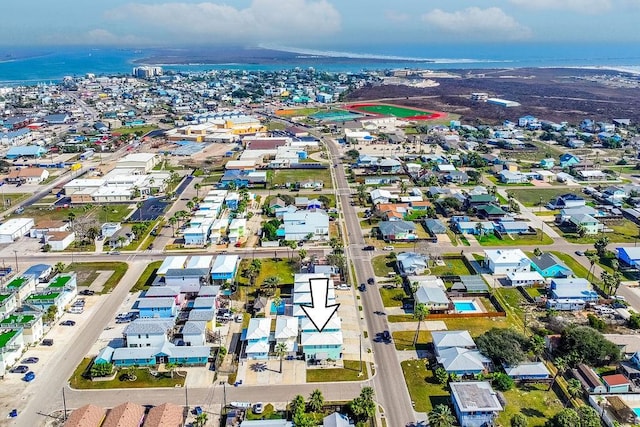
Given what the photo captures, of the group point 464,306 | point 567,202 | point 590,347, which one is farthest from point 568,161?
point 590,347

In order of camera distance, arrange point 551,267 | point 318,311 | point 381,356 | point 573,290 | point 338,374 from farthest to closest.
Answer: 1. point 551,267
2. point 573,290
3. point 381,356
4. point 318,311
5. point 338,374

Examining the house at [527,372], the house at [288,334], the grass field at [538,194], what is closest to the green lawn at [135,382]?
the house at [288,334]

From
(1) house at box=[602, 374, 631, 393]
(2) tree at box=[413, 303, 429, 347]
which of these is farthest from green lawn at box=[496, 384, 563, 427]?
(2) tree at box=[413, 303, 429, 347]

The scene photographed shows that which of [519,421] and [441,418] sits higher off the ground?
[441,418]

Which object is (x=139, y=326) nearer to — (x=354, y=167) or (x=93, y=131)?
(x=354, y=167)

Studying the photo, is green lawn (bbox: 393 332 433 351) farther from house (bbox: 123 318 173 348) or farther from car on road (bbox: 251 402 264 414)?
house (bbox: 123 318 173 348)

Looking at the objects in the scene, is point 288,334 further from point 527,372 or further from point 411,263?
point 411,263

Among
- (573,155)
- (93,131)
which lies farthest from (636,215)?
(93,131)
